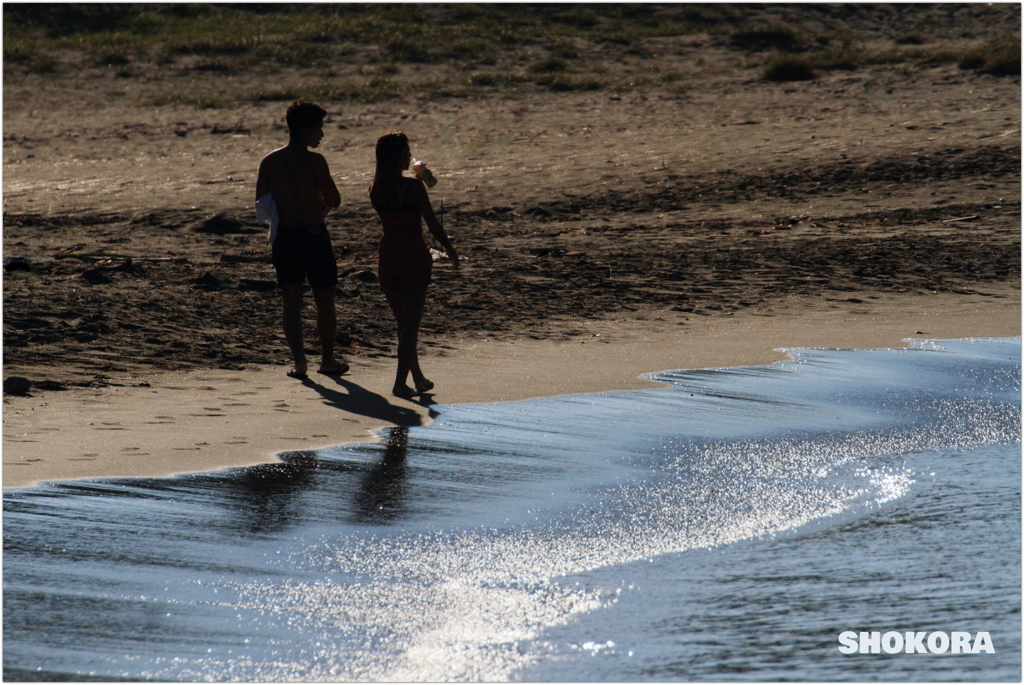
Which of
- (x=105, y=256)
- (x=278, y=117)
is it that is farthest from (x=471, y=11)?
(x=105, y=256)

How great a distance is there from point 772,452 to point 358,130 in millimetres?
13631

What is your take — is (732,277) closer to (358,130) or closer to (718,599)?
(718,599)

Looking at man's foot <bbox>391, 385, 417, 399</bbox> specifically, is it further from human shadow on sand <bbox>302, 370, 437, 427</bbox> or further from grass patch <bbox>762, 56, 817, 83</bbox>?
grass patch <bbox>762, 56, 817, 83</bbox>

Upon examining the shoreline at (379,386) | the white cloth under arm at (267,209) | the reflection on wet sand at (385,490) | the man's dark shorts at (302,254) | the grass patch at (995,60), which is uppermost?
the grass patch at (995,60)

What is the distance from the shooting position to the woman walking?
6.30 m

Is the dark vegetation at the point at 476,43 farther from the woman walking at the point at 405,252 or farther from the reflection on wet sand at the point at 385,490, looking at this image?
the reflection on wet sand at the point at 385,490

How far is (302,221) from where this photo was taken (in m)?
6.65

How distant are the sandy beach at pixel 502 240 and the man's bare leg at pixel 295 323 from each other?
15 cm

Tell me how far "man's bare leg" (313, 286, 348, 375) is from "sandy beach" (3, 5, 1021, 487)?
0.32 ft

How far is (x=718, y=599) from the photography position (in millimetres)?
3635

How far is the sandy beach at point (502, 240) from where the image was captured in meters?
6.48

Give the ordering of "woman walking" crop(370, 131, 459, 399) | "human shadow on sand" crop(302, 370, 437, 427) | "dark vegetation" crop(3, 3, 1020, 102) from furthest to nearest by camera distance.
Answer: "dark vegetation" crop(3, 3, 1020, 102), "woman walking" crop(370, 131, 459, 399), "human shadow on sand" crop(302, 370, 437, 427)

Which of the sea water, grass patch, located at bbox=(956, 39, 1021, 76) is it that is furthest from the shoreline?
grass patch, located at bbox=(956, 39, 1021, 76)

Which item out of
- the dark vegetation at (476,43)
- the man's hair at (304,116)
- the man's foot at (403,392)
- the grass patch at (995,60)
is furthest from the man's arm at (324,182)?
the grass patch at (995,60)
